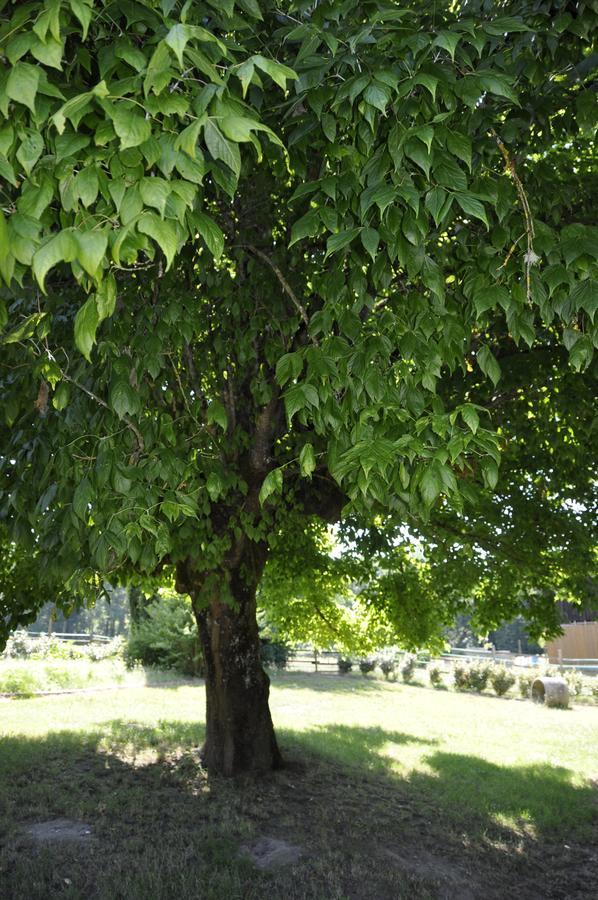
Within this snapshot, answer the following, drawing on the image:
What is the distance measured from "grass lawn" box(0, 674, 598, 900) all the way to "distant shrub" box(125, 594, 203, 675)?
914cm

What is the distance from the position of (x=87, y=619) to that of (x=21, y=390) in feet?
354

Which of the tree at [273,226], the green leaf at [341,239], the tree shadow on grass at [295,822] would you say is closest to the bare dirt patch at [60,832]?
the tree shadow on grass at [295,822]

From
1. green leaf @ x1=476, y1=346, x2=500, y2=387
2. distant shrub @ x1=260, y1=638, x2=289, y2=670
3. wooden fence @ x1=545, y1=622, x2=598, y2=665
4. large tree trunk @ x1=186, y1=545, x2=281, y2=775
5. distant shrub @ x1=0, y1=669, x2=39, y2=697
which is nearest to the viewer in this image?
green leaf @ x1=476, y1=346, x2=500, y2=387

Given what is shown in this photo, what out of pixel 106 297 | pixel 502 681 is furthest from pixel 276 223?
pixel 502 681

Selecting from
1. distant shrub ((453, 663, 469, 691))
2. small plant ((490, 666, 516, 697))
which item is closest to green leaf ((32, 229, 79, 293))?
small plant ((490, 666, 516, 697))

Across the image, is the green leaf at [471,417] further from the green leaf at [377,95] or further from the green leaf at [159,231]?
the green leaf at [159,231]

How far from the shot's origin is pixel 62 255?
1.85 m

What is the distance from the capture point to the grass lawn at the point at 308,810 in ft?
20.9

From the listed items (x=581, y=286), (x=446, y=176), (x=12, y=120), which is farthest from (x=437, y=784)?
(x=12, y=120)

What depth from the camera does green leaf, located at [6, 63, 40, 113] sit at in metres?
1.80

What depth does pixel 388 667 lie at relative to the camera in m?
31.7

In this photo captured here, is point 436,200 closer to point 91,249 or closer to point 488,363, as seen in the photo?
point 488,363

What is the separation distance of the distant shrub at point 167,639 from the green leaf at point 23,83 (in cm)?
2333

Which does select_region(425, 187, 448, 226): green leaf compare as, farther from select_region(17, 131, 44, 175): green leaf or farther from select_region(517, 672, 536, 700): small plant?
select_region(517, 672, 536, 700): small plant
